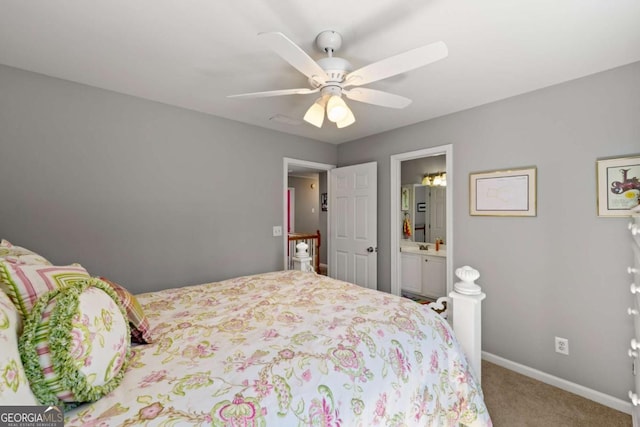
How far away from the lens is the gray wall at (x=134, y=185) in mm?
2033

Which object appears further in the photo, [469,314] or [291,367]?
[469,314]

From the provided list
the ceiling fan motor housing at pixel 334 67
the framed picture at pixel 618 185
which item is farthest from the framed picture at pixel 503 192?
the ceiling fan motor housing at pixel 334 67

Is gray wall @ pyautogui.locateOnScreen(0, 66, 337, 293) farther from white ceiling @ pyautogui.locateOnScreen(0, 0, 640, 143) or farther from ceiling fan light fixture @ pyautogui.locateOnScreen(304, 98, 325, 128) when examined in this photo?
ceiling fan light fixture @ pyautogui.locateOnScreen(304, 98, 325, 128)

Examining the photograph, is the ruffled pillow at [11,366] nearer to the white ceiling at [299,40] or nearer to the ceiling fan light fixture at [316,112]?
the white ceiling at [299,40]

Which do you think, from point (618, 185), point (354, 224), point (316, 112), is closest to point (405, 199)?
point (354, 224)

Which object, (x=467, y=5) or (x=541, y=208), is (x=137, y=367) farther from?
(x=541, y=208)

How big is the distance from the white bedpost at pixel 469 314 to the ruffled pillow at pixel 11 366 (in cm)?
188

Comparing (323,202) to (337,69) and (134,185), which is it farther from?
(337,69)

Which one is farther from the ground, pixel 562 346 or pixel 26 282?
pixel 26 282

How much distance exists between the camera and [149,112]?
99.8 inches

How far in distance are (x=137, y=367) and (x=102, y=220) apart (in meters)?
1.79

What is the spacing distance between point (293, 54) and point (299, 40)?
47cm

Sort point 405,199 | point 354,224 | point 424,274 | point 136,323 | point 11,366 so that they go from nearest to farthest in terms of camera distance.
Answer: point 11,366, point 136,323, point 354,224, point 424,274, point 405,199

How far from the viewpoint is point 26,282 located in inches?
36.4
